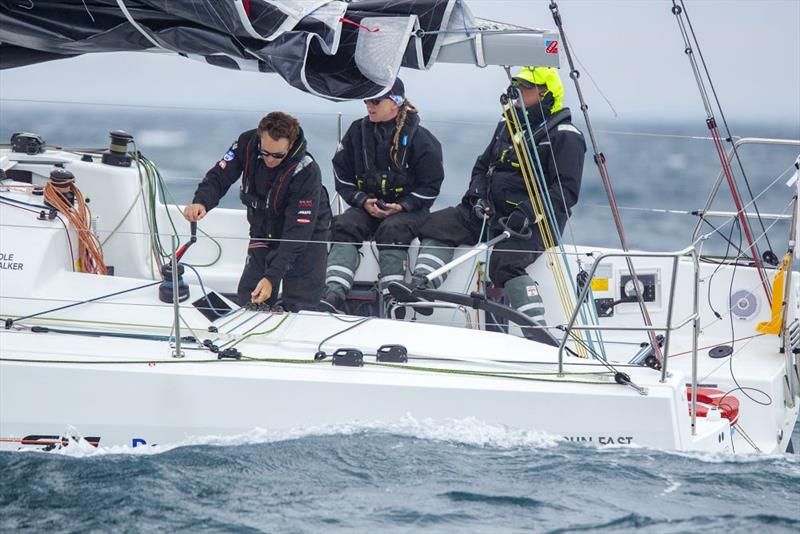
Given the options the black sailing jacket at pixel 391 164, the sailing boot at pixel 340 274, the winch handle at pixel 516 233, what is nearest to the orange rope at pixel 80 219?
the sailing boot at pixel 340 274

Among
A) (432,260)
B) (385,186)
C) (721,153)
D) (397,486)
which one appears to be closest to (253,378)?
(397,486)

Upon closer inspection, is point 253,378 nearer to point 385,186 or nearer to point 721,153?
point 385,186

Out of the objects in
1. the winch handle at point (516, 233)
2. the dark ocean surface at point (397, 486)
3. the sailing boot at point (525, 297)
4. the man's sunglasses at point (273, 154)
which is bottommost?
the dark ocean surface at point (397, 486)

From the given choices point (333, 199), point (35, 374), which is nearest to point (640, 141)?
point (333, 199)

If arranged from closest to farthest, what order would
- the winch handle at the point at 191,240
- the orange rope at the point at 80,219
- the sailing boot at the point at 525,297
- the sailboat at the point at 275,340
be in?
the sailboat at the point at 275,340 < the winch handle at the point at 191,240 < the orange rope at the point at 80,219 < the sailing boot at the point at 525,297

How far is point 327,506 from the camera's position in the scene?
3840 millimetres

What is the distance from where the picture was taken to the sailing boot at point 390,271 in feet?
17.7

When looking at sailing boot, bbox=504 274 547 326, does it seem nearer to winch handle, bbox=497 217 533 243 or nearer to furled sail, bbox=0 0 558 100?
winch handle, bbox=497 217 533 243

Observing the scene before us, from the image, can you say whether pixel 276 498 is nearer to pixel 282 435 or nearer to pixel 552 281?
pixel 282 435

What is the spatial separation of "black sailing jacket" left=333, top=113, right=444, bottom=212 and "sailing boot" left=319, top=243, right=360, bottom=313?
27 centimetres

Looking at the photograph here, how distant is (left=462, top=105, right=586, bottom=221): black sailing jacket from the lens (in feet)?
17.5

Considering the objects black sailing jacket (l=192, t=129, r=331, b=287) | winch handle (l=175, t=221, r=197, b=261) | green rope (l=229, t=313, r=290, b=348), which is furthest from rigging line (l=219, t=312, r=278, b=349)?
winch handle (l=175, t=221, r=197, b=261)

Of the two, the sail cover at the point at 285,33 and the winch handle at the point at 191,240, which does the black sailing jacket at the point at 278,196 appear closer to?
the winch handle at the point at 191,240

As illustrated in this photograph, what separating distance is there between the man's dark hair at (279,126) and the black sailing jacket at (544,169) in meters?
1.10
